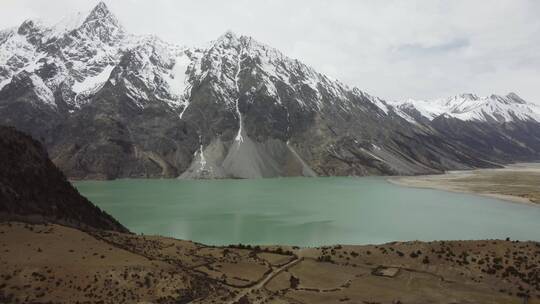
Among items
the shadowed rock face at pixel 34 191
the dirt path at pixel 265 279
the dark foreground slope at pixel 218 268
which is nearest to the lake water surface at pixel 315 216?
the shadowed rock face at pixel 34 191

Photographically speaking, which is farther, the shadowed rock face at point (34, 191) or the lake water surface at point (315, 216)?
the lake water surface at point (315, 216)

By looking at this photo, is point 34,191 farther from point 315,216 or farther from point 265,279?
point 315,216

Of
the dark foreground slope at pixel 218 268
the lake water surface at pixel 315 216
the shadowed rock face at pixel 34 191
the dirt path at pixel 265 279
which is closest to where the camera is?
the dark foreground slope at pixel 218 268

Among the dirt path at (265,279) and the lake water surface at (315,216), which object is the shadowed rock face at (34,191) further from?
the dirt path at (265,279)

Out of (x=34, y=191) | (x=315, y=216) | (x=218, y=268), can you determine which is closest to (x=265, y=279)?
(x=218, y=268)

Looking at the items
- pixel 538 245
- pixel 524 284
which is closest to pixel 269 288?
pixel 524 284

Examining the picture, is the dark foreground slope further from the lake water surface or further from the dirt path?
the lake water surface

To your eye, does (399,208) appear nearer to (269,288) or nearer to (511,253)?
(511,253)

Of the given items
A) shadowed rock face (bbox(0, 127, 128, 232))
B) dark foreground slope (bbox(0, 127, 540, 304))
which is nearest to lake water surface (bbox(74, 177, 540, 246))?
shadowed rock face (bbox(0, 127, 128, 232))
